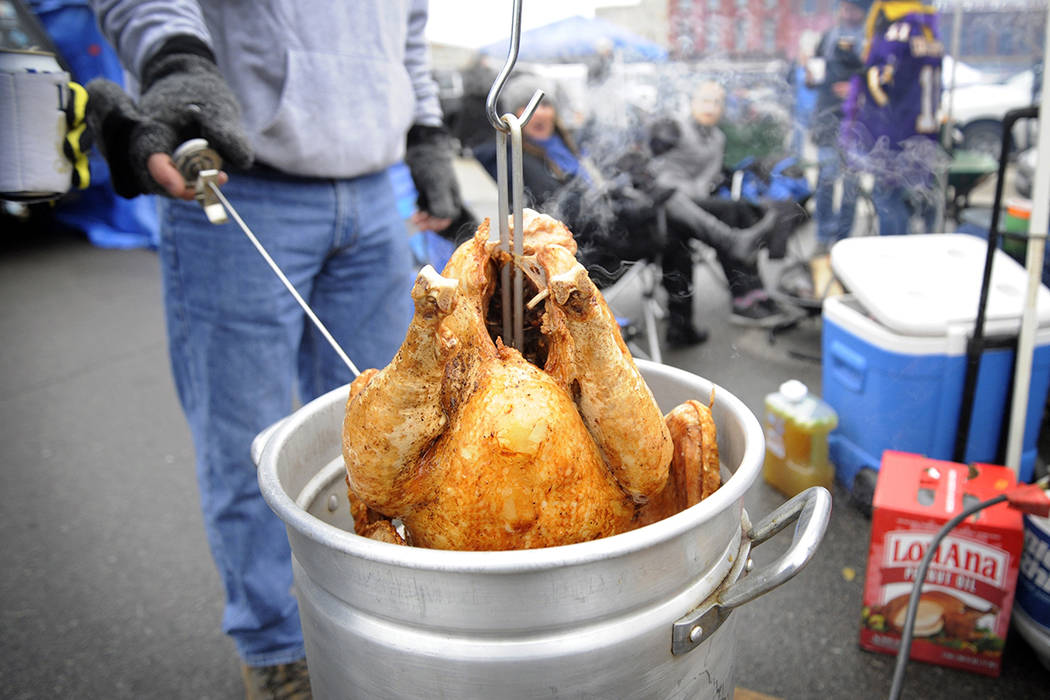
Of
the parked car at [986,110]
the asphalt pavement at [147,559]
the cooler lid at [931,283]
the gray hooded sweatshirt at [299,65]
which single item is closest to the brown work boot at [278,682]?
the asphalt pavement at [147,559]

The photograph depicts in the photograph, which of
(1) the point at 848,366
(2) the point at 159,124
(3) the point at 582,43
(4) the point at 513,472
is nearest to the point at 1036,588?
(1) the point at 848,366

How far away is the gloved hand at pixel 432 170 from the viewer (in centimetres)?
200

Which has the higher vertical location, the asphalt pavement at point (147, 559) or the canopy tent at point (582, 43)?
the canopy tent at point (582, 43)

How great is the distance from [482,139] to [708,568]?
2.97 m

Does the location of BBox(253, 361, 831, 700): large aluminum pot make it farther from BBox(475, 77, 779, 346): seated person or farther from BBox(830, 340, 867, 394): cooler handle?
BBox(475, 77, 779, 346): seated person

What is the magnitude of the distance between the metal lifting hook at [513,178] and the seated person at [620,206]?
1662mm

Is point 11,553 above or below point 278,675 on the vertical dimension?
below

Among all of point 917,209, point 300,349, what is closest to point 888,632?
point 300,349

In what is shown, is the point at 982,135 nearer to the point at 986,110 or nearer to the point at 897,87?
the point at 986,110

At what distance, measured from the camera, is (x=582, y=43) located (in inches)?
201

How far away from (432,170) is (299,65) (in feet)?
1.89

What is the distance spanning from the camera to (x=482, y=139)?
344 centimetres

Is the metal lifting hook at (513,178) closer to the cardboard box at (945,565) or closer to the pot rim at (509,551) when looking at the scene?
the pot rim at (509,551)

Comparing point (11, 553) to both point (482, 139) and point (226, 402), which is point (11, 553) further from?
point (482, 139)
